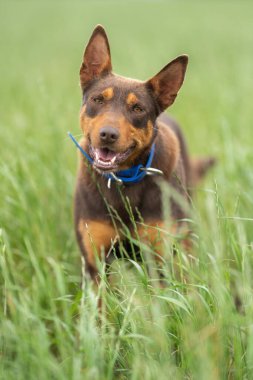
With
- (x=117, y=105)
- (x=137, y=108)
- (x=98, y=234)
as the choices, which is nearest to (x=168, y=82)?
(x=137, y=108)

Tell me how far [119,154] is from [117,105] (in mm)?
322

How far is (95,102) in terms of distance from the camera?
3.60m

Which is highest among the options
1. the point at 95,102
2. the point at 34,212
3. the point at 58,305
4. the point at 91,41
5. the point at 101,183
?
the point at 91,41

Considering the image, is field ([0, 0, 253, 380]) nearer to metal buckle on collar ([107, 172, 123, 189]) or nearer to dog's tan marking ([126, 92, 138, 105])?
metal buckle on collar ([107, 172, 123, 189])

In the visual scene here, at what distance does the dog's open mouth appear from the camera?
3424 mm

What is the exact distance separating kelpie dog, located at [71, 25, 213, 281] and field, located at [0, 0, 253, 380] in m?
0.29

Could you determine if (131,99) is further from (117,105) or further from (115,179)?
(115,179)

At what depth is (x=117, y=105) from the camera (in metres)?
3.53

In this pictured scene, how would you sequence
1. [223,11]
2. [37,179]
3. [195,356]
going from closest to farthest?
[195,356], [37,179], [223,11]

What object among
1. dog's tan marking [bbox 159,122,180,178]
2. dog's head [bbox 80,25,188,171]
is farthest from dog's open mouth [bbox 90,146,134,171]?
dog's tan marking [bbox 159,122,180,178]

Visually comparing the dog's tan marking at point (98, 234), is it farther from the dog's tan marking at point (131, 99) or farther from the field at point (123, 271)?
the dog's tan marking at point (131, 99)

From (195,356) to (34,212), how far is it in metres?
2.35

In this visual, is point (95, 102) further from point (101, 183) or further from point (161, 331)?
point (161, 331)

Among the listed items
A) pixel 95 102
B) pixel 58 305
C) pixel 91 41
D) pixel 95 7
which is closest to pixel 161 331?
pixel 58 305
